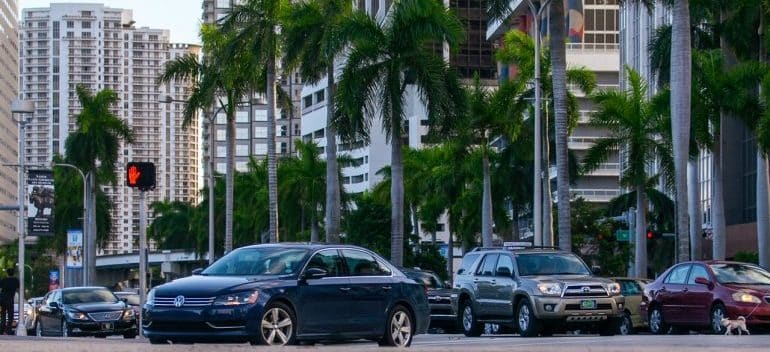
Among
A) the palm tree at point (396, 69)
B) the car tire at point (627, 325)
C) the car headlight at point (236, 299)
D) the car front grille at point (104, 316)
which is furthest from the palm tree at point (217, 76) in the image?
the car headlight at point (236, 299)

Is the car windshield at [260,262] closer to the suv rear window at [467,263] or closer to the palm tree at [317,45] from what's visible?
the suv rear window at [467,263]

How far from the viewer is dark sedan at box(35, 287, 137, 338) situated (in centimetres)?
3738

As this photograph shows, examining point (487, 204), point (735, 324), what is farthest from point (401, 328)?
point (487, 204)

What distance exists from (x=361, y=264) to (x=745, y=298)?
1068 cm

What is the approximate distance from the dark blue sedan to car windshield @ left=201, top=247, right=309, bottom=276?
13 millimetres

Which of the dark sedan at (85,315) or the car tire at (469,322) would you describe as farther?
the dark sedan at (85,315)

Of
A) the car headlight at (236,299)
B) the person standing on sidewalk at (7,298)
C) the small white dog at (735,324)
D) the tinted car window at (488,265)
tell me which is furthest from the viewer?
the person standing on sidewalk at (7,298)

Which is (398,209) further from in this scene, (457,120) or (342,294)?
(342,294)

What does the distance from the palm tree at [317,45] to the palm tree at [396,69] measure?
2.98 meters

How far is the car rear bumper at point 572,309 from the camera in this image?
2817 cm

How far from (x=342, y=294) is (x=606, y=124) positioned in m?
36.6

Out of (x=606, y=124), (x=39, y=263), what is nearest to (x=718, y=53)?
(x=606, y=124)

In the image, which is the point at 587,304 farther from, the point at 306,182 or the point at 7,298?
the point at 306,182

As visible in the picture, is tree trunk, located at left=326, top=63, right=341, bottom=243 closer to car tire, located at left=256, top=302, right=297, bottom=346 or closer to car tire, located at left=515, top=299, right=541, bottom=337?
car tire, located at left=515, top=299, right=541, bottom=337
